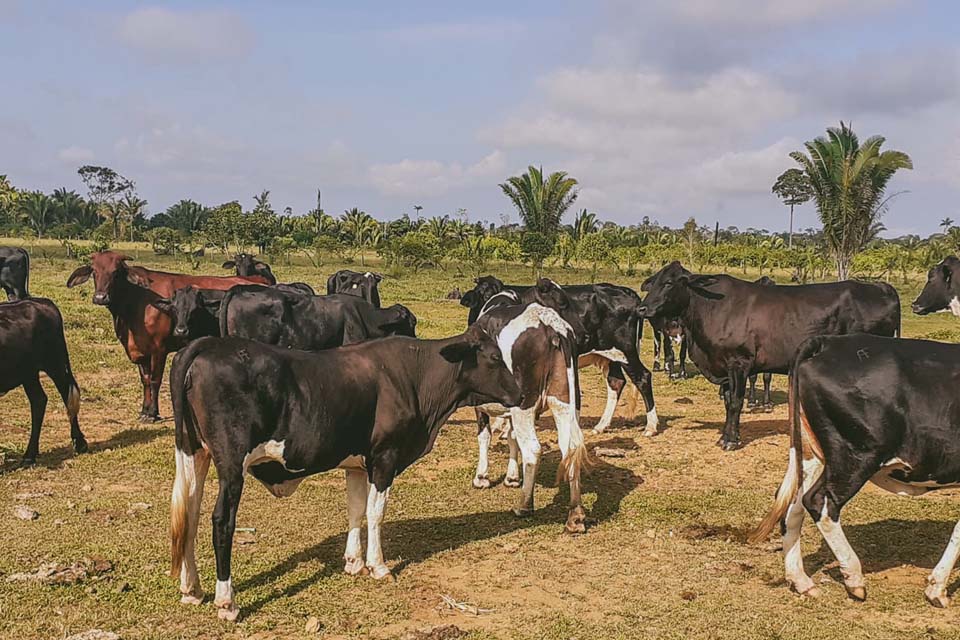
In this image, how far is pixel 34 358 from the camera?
10.3 meters

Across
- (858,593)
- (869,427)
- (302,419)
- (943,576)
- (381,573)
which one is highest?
(869,427)

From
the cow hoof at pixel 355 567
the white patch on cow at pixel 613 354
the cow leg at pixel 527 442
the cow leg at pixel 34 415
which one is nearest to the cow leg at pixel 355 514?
the cow hoof at pixel 355 567

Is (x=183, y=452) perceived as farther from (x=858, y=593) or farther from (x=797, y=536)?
(x=858, y=593)

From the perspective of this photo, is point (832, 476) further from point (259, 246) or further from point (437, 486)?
point (259, 246)

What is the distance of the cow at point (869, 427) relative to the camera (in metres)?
6.39

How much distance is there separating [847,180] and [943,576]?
30.3m

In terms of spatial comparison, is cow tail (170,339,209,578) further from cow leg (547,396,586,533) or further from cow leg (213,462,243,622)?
cow leg (547,396,586,533)

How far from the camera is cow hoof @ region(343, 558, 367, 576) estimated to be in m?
7.05

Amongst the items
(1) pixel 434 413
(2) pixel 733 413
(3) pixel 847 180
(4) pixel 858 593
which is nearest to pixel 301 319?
(1) pixel 434 413

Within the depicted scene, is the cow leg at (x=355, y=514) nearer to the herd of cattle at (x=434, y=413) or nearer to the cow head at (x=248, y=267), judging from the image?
the herd of cattle at (x=434, y=413)

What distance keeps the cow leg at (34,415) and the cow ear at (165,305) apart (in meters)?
2.49

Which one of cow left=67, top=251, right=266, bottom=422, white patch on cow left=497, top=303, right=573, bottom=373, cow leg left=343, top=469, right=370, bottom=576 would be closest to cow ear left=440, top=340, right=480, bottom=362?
white patch on cow left=497, top=303, right=573, bottom=373

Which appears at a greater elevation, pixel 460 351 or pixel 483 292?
pixel 483 292

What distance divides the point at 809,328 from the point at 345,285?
788cm
